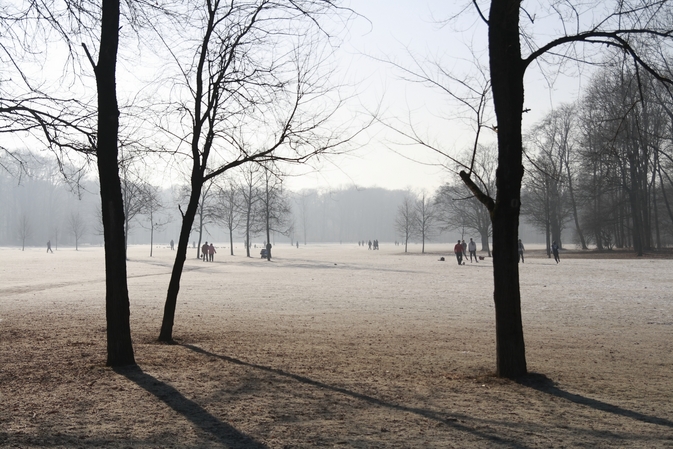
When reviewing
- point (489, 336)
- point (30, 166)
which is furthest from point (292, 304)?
point (30, 166)

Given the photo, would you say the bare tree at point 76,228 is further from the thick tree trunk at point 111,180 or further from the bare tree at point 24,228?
the thick tree trunk at point 111,180

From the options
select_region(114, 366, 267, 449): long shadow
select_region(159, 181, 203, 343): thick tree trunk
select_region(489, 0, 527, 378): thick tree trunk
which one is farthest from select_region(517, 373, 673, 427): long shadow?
select_region(159, 181, 203, 343): thick tree trunk

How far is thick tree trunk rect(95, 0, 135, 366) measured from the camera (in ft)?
24.7

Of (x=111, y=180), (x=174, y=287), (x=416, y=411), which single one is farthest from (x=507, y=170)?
(x=174, y=287)

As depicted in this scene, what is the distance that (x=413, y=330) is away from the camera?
39.0ft

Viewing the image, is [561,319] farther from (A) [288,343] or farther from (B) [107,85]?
(B) [107,85]

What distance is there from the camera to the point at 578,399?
6.29 metres

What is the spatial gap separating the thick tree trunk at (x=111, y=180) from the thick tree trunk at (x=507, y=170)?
461 cm

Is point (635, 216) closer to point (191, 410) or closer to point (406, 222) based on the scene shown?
point (406, 222)

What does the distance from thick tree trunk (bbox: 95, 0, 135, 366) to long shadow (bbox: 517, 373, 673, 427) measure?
16.0ft

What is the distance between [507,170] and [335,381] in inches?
124

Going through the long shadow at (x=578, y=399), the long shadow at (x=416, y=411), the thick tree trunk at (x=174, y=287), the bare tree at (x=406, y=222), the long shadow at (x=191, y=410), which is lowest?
the long shadow at (x=578, y=399)

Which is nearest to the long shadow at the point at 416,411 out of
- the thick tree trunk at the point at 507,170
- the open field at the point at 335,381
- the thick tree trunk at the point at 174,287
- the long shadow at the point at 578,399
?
the open field at the point at 335,381

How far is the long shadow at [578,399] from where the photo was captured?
552cm
